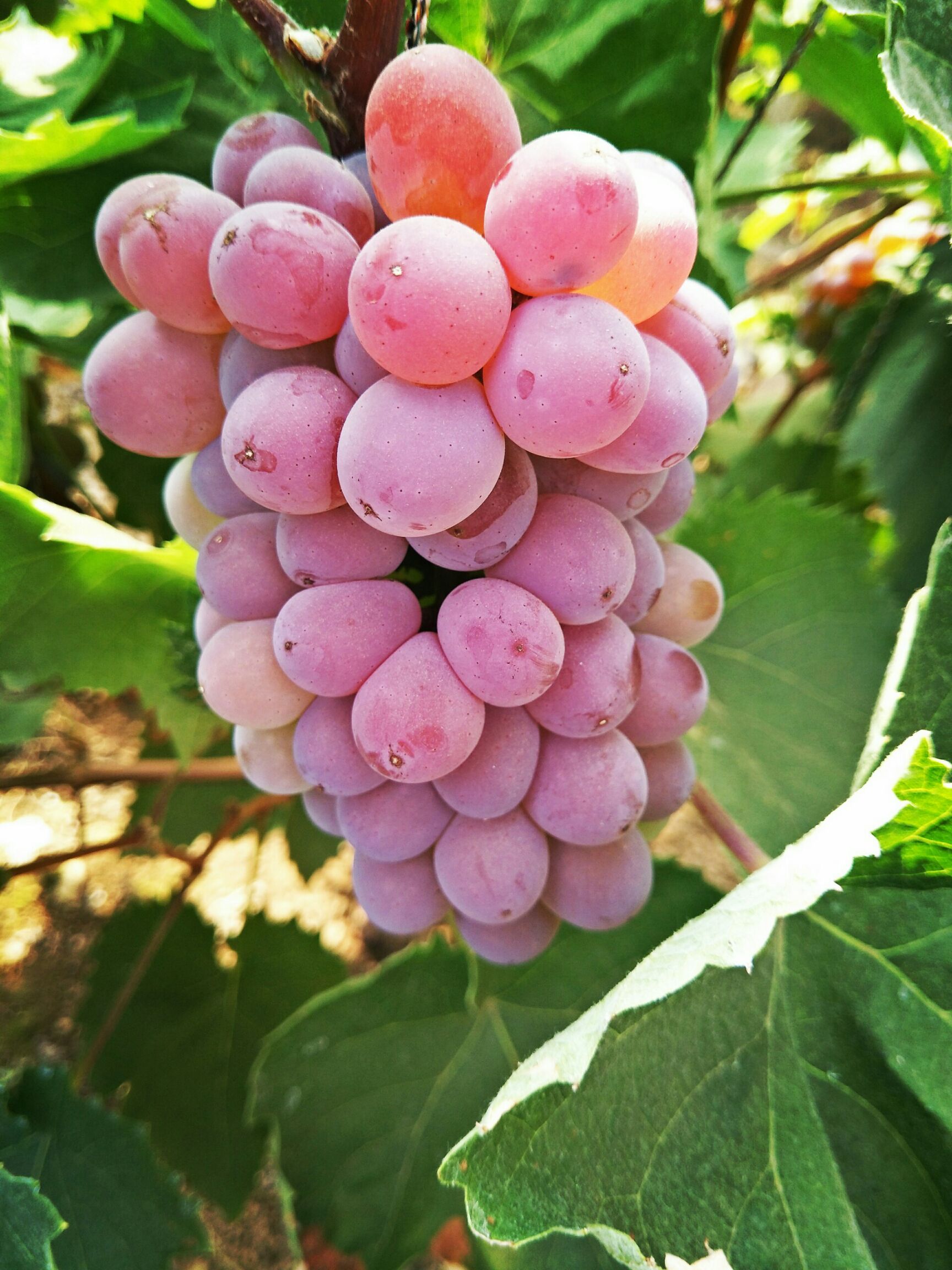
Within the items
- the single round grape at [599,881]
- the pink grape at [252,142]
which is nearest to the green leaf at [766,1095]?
the single round grape at [599,881]

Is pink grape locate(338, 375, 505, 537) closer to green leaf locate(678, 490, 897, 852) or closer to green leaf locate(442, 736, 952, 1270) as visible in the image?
green leaf locate(442, 736, 952, 1270)

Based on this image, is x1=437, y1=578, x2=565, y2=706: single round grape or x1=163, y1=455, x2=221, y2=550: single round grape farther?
x1=163, y1=455, x2=221, y2=550: single round grape

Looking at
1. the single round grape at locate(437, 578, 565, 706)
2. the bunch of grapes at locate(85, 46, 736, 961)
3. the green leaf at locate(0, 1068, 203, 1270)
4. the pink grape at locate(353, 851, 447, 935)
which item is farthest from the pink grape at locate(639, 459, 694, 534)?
the green leaf at locate(0, 1068, 203, 1270)

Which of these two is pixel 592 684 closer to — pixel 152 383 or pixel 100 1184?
pixel 152 383

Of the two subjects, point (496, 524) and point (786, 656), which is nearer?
point (496, 524)

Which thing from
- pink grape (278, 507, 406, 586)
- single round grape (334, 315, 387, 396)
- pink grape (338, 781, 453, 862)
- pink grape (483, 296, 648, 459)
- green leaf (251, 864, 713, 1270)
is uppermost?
pink grape (483, 296, 648, 459)

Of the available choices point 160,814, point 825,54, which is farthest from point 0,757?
point 825,54

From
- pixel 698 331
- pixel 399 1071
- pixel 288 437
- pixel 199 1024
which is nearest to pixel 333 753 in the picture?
pixel 288 437
